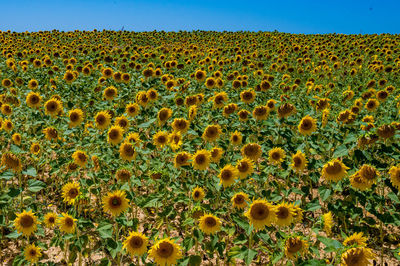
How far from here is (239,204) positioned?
3016 mm

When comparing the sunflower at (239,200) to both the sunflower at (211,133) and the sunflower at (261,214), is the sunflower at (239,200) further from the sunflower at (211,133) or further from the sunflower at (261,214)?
the sunflower at (211,133)

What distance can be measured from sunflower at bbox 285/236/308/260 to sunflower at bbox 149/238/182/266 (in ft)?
3.32

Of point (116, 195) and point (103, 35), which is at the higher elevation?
point (103, 35)

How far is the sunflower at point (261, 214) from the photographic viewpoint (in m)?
2.56

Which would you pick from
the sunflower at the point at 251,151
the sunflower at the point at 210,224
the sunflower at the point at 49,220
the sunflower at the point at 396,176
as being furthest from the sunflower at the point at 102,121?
the sunflower at the point at 396,176

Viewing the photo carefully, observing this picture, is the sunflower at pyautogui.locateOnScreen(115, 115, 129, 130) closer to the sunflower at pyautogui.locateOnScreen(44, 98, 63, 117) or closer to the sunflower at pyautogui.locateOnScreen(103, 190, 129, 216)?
the sunflower at pyautogui.locateOnScreen(44, 98, 63, 117)

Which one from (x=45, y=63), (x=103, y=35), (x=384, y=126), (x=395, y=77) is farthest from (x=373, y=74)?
(x=103, y=35)

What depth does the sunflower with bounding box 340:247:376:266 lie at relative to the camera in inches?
82.1

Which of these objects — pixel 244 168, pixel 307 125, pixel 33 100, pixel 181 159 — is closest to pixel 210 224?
pixel 244 168

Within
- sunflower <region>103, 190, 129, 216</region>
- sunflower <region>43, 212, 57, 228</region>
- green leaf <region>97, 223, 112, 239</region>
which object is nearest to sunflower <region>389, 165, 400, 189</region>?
sunflower <region>103, 190, 129, 216</region>

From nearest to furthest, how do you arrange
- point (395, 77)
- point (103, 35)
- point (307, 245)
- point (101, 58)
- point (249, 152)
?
point (307, 245) → point (249, 152) → point (395, 77) → point (101, 58) → point (103, 35)

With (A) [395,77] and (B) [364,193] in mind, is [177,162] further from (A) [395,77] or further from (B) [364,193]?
(A) [395,77]

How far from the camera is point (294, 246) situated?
8.20 ft

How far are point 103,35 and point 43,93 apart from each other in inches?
735
